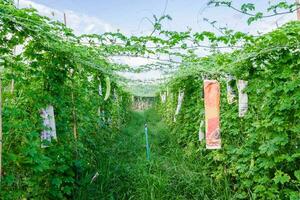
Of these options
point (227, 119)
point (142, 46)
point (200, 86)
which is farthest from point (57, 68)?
point (200, 86)

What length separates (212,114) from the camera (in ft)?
15.2

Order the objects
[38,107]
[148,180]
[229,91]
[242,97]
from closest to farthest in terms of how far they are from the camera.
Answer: [38,107], [242,97], [229,91], [148,180]

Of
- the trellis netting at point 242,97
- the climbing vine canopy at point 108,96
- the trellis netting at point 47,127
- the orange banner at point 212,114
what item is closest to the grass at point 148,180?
the climbing vine canopy at point 108,96

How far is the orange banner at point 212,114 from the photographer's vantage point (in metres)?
4.64

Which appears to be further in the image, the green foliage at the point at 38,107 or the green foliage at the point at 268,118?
the green foliage at the point at 268,118

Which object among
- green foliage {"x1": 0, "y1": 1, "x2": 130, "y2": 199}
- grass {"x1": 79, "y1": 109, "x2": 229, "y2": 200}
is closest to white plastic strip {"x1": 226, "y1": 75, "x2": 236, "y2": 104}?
grass {"x1": 79, "y1": 109, "x2": 229, "y2": 200}

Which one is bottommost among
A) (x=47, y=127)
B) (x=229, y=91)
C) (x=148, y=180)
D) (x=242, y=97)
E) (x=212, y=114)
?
(x=148, y=180)

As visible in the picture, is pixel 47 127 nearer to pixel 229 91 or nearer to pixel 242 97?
pixel 242 97

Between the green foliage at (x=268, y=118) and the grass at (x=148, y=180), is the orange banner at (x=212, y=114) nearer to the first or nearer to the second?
the green foliage at (x=268, y=118)

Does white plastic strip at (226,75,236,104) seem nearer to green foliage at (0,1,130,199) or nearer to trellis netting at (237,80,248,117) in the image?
trellis netting at (237,80,248,117)

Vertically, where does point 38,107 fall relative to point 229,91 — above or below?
below

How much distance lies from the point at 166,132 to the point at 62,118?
635 centimetres

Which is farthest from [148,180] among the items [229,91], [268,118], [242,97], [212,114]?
[268,118]

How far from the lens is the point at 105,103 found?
877 centimetres
